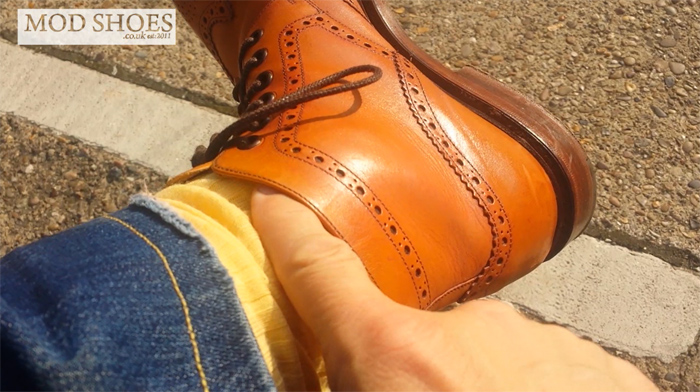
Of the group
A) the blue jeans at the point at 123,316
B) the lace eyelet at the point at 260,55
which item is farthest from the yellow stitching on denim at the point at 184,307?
the lace eyelet at the point at 260,55

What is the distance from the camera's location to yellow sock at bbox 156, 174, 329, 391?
74cm

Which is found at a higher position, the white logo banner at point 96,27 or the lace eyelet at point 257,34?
the white logo banner at point 96,27

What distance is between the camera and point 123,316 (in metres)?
0.64

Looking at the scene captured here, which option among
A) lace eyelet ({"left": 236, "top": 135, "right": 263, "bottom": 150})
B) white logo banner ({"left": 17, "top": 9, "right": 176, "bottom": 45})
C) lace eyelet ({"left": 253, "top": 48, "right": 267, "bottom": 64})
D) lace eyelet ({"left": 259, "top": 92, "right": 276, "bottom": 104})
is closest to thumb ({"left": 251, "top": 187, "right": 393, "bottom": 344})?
lace eyelet ({"left": 236, "top": 135, "right": 263, "bottom": 150})

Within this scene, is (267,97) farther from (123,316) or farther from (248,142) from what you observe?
(123,316)

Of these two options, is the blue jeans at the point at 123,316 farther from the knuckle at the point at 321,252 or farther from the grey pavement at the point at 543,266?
the grey pavement at the point at 543,266

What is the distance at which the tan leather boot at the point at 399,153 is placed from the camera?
0.89m

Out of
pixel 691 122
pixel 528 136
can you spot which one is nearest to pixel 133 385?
pixel 528 136

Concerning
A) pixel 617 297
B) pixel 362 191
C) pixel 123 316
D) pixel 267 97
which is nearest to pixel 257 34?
pixel 267 97

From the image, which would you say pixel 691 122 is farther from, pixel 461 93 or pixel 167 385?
pixel 167 385

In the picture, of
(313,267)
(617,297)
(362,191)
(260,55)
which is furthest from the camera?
(617,297)

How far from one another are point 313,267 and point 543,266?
715 mm

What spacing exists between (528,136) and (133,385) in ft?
2.43

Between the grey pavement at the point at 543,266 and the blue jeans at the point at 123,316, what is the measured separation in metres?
0.74
